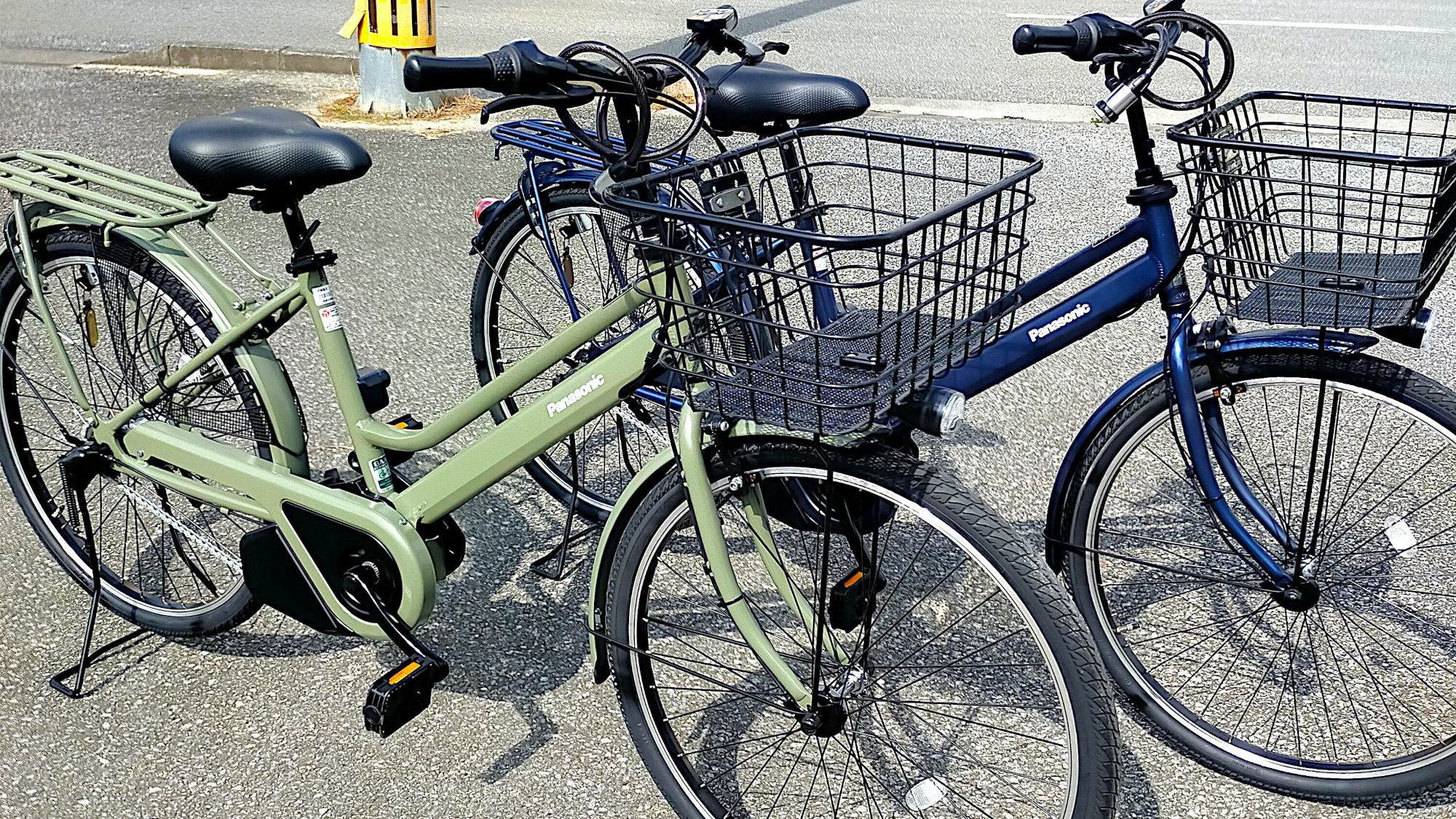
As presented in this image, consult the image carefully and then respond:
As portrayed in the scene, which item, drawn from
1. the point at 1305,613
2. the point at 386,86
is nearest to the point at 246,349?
the point at 1305,613

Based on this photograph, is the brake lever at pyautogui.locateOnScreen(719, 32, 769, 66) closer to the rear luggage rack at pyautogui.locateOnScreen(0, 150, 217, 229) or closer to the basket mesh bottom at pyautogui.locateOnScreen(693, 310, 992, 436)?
the basket mesh bottom at pyautogui.locateOnScreen(693, 310, 992, 436)

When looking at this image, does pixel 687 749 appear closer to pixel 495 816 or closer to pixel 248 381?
pixel 495 816

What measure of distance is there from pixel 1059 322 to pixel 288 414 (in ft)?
5.32

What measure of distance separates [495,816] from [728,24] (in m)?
1.71

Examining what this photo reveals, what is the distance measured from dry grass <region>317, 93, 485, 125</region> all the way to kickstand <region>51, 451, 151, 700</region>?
15.5 ft

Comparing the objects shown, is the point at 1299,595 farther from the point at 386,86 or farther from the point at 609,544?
the point at 386,86

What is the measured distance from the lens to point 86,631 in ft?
10.0

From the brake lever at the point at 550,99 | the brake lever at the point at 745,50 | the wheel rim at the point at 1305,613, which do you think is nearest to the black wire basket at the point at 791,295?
the brake lever at the point at 550,99

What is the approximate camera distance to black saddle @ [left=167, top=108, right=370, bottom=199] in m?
2.49

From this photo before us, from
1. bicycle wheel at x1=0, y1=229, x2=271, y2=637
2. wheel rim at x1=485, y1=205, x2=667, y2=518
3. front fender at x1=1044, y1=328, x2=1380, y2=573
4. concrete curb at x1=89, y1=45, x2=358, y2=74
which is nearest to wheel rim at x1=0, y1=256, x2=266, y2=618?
bicycle wheel at x1=0, y1=229, x2=271, y2=637

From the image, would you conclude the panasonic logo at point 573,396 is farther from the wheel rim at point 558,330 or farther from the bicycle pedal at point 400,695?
the wheel rim at point 558,330

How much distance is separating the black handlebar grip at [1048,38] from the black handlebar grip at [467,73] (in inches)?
36.8

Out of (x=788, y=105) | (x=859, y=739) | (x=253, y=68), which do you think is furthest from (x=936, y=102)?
(x=859, y=739)

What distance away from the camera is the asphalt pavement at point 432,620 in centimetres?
266
